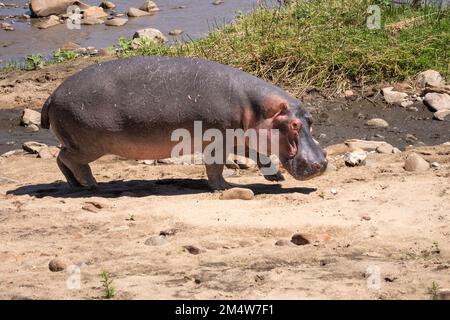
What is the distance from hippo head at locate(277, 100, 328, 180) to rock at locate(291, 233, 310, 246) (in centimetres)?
132

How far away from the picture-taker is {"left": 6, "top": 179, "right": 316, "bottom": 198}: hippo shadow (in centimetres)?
716

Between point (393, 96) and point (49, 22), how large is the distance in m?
8.02

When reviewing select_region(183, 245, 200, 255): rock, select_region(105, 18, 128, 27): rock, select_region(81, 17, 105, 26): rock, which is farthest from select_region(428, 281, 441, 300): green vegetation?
select_region(81, 17, 105, 26): rock

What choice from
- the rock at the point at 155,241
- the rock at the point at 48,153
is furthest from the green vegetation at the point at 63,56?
the rock at the point at 155,241

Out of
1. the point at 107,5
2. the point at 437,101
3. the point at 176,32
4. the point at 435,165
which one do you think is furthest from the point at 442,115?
the point at 107,5

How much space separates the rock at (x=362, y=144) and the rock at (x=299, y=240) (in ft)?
9.17

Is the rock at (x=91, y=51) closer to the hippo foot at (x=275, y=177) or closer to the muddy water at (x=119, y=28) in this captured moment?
the muddy water at (x=119, y=28)

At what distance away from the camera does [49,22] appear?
1598 centimetres

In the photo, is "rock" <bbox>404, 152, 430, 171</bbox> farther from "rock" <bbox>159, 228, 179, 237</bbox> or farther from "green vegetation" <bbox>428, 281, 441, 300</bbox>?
"green vegetation" <bbox>428, 281, 441, 300</bbox>

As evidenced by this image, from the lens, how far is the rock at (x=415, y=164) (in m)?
7.29

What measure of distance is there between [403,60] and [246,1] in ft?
22.0
